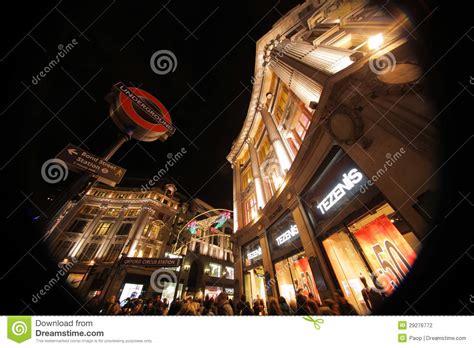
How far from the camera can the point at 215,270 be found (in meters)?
25.3

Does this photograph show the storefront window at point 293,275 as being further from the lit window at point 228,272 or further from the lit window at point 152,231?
the lit window at point 152,231

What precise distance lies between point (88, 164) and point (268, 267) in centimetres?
964

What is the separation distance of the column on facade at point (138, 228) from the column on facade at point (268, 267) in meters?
22.0

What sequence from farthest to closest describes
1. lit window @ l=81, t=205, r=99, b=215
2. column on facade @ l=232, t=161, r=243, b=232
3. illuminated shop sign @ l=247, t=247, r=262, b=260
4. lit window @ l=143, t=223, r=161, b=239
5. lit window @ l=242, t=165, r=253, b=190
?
1. lit window @ l=81, t=205, r=99, b=215
2. lit window @ l=143, t=223, r=161, b=239
3. lit window @ l=242, t=165, r=253, b=190
4. column on facade @ l=232, t=161, r=243, b=232
5. illuminated shop sign @ l=247, t=247, r=262, b=260

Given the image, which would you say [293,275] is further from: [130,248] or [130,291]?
[130,248]

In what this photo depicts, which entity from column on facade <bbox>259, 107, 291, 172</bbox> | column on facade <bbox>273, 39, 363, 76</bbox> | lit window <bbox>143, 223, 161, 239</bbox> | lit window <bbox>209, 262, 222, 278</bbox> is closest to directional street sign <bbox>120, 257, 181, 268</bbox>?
column on facade <bbox>259, 107, 291, 172</bbox>

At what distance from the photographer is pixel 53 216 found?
4.32m

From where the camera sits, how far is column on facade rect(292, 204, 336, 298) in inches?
213

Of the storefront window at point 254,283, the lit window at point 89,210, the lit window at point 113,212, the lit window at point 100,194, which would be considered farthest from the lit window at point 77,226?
the storefront window at point 254,283

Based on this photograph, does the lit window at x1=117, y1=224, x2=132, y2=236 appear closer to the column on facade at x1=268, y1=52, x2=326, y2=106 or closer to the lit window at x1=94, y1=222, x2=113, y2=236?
the lit window at x1=94, y1=222, x2=113, y2=236

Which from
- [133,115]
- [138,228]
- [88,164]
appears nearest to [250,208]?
[133,115]

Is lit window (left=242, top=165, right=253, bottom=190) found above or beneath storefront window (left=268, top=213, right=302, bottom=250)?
above

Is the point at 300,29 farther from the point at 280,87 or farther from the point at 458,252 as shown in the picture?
the point at 458,252

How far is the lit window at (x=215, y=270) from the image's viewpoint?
2473 centimetres
